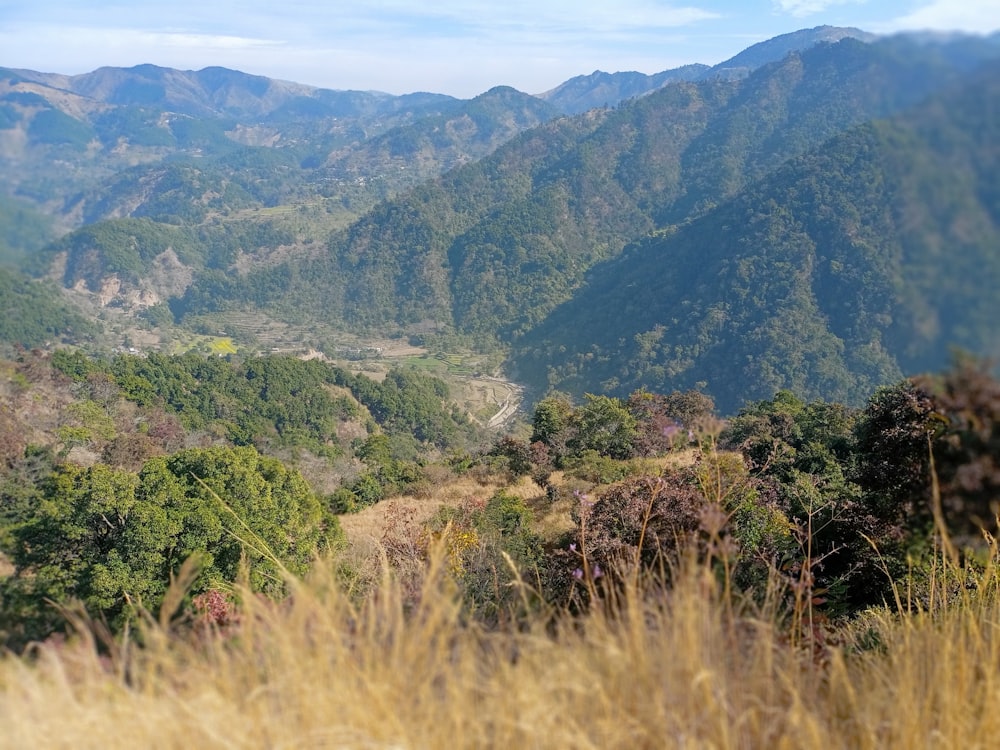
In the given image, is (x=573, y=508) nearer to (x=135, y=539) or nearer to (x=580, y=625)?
(x=135, y=539)

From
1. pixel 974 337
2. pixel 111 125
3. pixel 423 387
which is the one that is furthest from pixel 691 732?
pixel 111 125

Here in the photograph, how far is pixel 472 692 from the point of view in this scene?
7.41 feet

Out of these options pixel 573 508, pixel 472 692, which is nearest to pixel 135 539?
pixel 573 508

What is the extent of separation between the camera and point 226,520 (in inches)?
465

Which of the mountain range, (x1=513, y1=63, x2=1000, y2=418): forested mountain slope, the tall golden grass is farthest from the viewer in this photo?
(x1=513, y1=63, x2=1000, y2=418): forested mountain slope

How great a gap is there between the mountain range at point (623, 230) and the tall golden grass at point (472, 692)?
115 centimetres

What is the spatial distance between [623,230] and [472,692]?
13961 cm

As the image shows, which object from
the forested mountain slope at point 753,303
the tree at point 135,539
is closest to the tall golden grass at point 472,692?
the tree at point 135,539

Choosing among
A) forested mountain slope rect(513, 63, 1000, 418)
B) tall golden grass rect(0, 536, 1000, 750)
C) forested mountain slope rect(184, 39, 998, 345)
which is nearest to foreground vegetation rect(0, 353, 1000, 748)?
tall golden grass rect(0, 536, 1000, 750)

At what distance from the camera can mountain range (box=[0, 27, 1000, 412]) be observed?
2828 millimetres

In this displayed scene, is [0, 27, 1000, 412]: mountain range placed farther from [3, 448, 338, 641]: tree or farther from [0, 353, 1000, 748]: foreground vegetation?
[3, 448, 338, 641]: tree

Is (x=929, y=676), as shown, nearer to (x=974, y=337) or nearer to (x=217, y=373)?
(x=974, y=337)

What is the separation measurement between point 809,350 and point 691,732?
73.2 m

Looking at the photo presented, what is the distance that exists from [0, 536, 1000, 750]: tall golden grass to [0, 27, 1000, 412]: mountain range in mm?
1152
